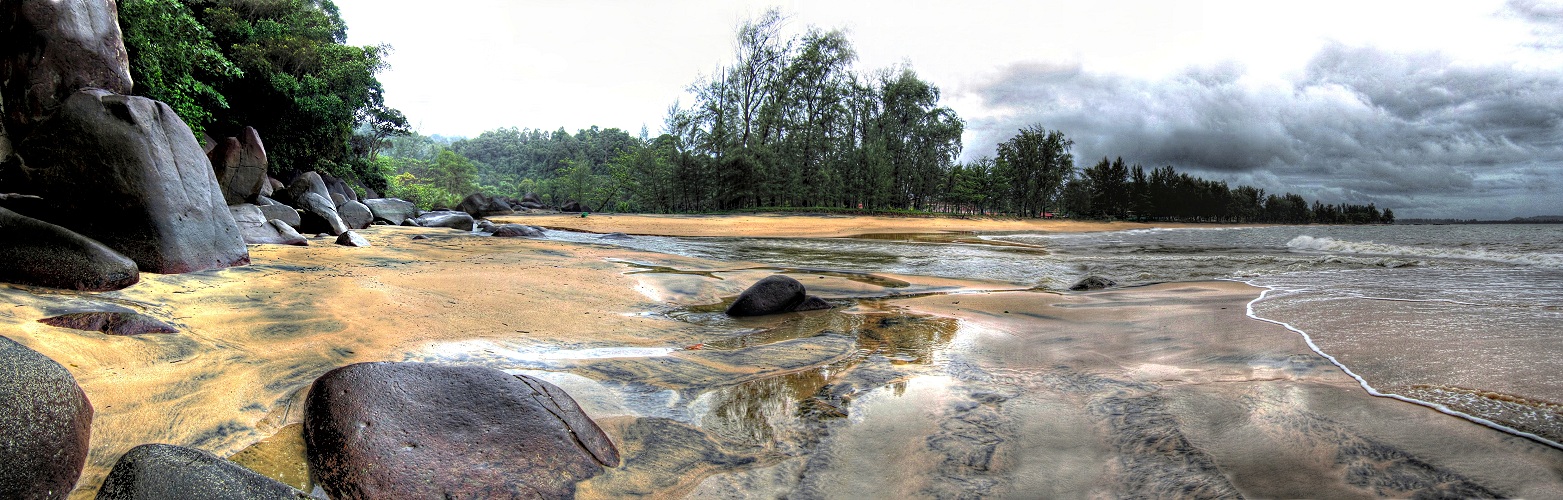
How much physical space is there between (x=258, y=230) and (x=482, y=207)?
3494 cm

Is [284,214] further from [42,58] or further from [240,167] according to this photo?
[42,58]

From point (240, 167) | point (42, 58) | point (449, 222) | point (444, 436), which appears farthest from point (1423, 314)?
point (449, 222)

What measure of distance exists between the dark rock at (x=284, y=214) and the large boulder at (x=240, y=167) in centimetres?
68

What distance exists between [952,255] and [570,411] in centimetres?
1189

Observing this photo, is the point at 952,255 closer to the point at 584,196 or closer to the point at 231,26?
the point at 231,26

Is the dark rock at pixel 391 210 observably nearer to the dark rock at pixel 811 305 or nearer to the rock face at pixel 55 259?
the rock face at pixel 55 259

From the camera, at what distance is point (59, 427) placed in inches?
65.6

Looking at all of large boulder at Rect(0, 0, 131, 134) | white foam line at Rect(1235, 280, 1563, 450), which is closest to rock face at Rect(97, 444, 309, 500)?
white foam line at Rect(1235, 280, 1563, 450)

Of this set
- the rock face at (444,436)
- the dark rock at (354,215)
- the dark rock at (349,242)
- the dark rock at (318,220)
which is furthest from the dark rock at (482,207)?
the rock face at (444,436)

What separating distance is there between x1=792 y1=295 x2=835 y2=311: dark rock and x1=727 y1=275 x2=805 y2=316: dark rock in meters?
0.03

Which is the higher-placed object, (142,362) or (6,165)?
(6,165)

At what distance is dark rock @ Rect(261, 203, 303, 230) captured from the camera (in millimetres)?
9969

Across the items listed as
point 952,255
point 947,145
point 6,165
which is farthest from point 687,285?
point 947,145

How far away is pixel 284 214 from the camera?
33.4 feet
